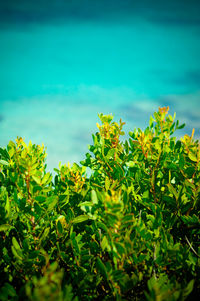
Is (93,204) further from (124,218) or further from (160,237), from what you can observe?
(160,237)

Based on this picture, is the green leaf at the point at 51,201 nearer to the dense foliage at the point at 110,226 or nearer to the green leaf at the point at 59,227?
the dense foliage at the point at 110,226

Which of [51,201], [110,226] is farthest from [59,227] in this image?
[110,226]

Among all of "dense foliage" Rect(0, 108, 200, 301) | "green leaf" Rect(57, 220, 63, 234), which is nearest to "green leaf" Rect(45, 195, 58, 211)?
"dense foliage" Rect(0, 108, 200, 301)

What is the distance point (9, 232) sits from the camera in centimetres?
283

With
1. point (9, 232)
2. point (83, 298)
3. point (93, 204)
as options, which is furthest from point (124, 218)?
point (9, 232)

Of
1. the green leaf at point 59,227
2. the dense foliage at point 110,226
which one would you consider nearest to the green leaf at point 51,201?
the dense foliage at point 110,226

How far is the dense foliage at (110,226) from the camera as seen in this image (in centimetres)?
190

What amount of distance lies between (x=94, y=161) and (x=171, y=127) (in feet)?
4.46

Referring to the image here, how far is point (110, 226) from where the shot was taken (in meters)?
1.98

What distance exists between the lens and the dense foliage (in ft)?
6.22

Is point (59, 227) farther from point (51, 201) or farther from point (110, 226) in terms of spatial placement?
point (110, 226)

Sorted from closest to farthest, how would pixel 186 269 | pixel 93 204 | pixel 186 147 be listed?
pixel 93 204
pixel 186 269
pixel 186 147

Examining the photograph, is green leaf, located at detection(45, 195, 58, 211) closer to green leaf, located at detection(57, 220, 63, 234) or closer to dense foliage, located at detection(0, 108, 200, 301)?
dense foliage, located at detection(0, 108, 200, 301)

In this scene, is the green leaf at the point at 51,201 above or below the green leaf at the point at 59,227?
above
